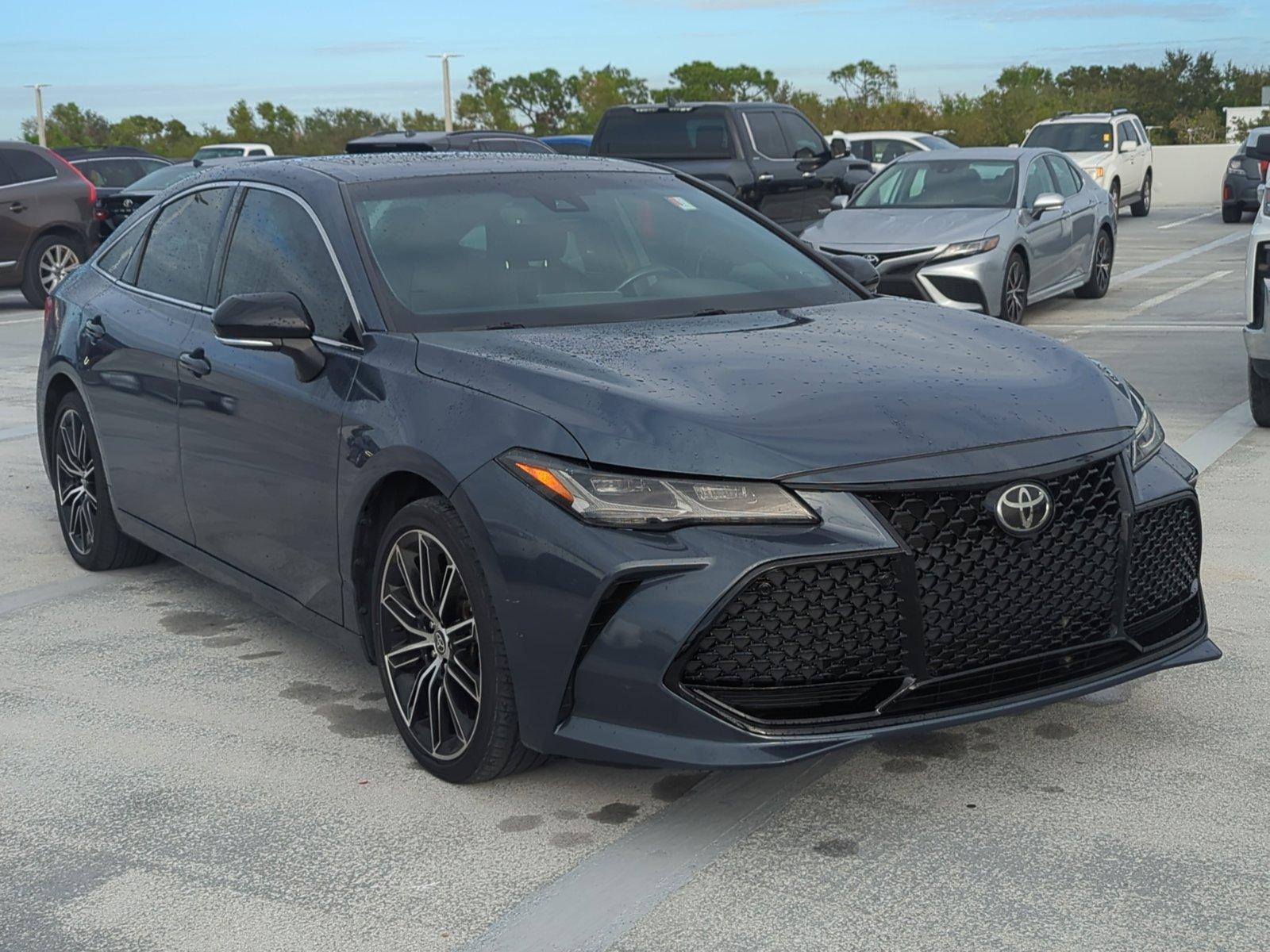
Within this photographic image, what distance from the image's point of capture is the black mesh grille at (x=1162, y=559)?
12.6ft

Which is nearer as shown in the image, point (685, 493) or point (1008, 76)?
point (685, 493)

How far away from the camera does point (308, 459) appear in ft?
14.4

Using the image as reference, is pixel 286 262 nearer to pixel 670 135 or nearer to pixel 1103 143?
pixel 670 135

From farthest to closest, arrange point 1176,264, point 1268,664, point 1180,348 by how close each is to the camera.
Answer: point 1176,264
point 1180,348
point 1268,664

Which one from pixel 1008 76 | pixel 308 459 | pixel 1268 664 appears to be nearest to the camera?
pixel 308 459

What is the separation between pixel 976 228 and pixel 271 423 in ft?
29.2

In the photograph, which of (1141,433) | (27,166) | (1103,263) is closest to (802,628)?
(1141,433)

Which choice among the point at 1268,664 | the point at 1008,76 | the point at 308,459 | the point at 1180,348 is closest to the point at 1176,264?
the point at 1180,348

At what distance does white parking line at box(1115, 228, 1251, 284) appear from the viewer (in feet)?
59.1

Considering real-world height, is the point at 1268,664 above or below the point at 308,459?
below

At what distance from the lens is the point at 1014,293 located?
12719 mm

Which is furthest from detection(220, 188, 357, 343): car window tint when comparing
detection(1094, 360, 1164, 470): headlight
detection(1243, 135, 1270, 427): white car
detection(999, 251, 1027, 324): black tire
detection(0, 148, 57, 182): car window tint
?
detection(0, 148, 57, 182): car window tint

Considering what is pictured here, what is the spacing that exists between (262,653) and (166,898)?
5.88 ft

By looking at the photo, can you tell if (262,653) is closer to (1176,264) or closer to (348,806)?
(348,806)
